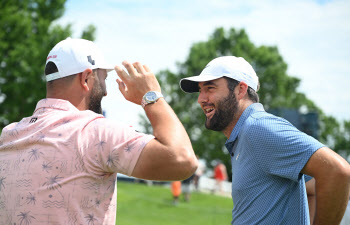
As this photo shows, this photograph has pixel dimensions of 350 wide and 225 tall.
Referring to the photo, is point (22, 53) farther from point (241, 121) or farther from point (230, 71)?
point (241, 121)

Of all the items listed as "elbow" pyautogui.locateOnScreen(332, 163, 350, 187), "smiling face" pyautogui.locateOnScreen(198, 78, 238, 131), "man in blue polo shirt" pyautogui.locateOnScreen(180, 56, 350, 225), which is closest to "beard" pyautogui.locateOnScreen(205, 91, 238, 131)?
"smiling face" pyautogui.locateOnScreen(198, 78, 238, 131)

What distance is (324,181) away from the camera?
10.1 ft

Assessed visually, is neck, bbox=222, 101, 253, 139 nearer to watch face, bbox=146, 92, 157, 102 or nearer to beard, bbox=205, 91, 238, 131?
beard, bbox=205, 91, 238, 131

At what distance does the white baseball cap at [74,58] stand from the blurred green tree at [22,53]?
21373mm

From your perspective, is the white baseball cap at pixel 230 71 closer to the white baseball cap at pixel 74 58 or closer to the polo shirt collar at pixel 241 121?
the polo shirt collar at pixel 241 121

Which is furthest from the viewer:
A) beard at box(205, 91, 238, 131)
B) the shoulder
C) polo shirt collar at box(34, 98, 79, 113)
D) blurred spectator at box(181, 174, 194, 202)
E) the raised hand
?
blurred spectator at box(181, 174, 194, 202)

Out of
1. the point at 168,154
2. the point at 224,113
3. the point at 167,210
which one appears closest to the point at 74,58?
the point at 168,154

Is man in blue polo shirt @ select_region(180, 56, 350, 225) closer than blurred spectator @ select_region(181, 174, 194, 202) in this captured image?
Yes

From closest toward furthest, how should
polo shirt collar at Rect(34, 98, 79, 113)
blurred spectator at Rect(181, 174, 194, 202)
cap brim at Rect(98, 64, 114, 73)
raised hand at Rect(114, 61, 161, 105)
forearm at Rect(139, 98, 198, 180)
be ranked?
forearm at Rect(139, 98, 198, 180)
raised hand at Rect(114, 61, 161, 105)
polo shirt collar at Rect(34, 98, 79, 113)
cap brim at Rect(98, 64, 114, 73)
blurred spectator at Rect(181, 174, 194, 202)

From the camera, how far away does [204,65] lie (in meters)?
48.0

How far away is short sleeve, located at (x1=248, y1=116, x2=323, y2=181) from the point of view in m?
3.10

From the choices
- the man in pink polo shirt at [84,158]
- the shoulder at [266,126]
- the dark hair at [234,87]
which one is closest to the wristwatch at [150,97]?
the man in pink polo shirt at [84,158]

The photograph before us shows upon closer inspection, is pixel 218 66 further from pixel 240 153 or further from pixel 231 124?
pixel 240 153

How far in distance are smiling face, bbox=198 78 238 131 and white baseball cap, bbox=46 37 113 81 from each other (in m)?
1.47
